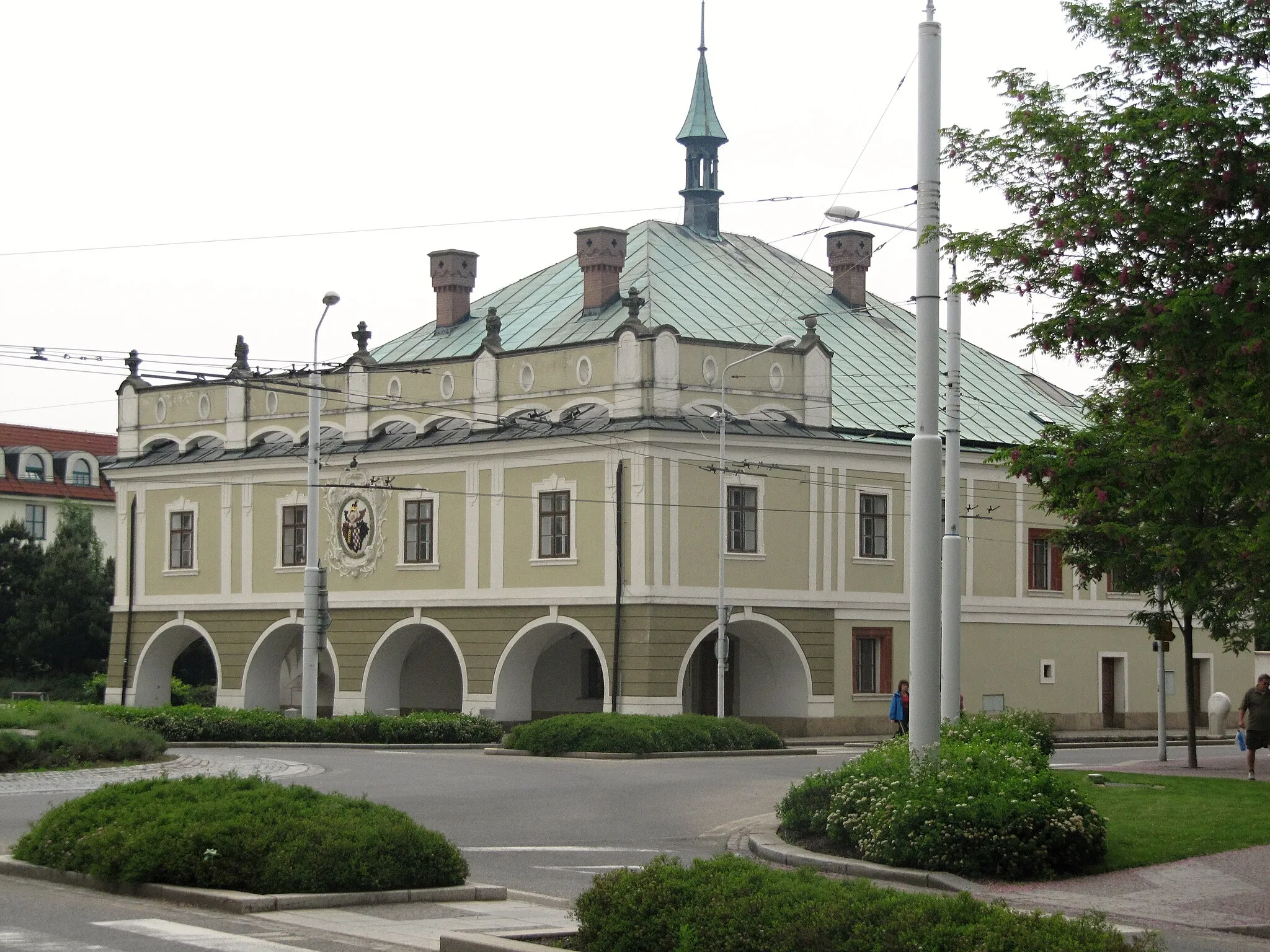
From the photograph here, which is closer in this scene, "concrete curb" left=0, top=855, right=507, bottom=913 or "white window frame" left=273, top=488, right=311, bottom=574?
"concrete curb" left=0, top=855, right=507, bottom=913

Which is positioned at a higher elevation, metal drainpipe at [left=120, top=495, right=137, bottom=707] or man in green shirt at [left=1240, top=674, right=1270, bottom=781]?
metal drainpipe at [left=120, top=495, right=137, bottom=707]

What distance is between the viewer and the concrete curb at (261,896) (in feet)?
42.1

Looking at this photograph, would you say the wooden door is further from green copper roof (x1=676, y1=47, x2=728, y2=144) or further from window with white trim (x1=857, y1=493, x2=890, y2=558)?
green copper roof (x1=676, y1=47, x2=728, y2=144)

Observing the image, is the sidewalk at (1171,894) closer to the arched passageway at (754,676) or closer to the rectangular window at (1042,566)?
the arched passageway at (754,676)

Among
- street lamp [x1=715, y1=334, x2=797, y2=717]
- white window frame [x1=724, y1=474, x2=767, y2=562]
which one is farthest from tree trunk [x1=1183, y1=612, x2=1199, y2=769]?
white window frame [x1=724, y1=474, x2=767, y2=562]

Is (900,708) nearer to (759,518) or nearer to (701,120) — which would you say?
(759,518)

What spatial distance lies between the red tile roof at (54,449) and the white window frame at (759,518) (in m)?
50.3

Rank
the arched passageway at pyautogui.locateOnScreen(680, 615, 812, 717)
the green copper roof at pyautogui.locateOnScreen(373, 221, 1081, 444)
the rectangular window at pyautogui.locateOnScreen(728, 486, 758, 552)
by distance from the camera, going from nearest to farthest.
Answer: the rectangular window at pyautogui.locateOnScreen(728, 486, 758, 552), the arched passageway at pyautogui.locateOnScreen(680, 615, 812, 717), the green copper roof at pyautogui.locateOnScreen(373, 221, 1081, 444)

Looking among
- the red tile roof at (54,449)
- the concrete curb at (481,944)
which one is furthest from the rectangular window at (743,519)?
the red tile roof at (54,449)

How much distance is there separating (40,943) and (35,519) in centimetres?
8460

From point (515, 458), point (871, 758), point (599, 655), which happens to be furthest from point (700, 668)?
point (871, 758)

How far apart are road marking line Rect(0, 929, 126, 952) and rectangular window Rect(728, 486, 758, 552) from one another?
3619cm

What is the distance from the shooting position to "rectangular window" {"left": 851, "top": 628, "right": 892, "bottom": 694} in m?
49.2

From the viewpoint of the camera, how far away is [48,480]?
92875 millimetres
